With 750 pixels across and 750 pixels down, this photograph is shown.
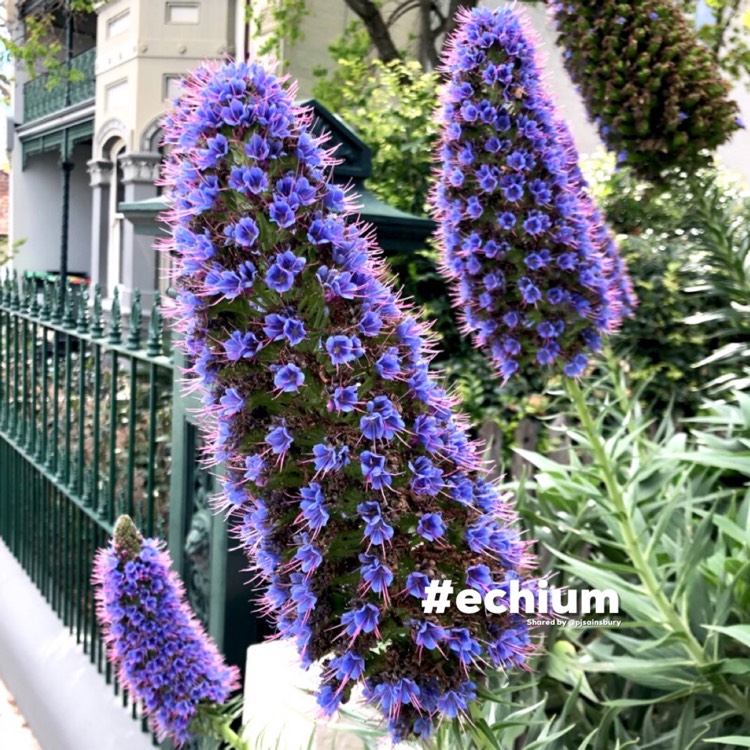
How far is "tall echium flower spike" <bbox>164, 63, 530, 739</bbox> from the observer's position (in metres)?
1.05

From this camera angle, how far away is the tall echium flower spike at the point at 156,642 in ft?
5.66

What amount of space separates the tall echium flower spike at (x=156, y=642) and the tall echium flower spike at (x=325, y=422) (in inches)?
27.2

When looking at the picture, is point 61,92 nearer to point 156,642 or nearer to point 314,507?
point 156,642

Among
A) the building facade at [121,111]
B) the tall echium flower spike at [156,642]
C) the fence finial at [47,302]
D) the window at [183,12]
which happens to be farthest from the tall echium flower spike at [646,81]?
the window at [183,12]

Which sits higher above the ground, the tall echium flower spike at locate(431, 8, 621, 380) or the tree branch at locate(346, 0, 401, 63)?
the tree branch at locate(346, 0, 401, 63)

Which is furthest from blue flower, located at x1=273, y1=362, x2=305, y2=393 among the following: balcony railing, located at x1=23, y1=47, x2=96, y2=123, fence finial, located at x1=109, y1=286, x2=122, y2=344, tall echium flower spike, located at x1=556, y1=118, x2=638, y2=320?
balcony railing, located at x1=23, y1=47, x2=96, y2=123

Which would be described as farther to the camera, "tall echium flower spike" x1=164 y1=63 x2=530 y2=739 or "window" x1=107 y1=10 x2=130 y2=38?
"window" x1=107 y1=10 x2=130 y2=38

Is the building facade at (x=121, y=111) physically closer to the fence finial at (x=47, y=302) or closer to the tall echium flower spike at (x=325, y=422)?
the fence finial at (x=47, y=302)

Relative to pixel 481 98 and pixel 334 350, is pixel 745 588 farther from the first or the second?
pixel 334 350

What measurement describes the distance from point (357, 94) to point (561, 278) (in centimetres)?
599

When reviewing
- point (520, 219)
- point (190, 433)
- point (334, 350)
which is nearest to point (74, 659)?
point (190, 433)

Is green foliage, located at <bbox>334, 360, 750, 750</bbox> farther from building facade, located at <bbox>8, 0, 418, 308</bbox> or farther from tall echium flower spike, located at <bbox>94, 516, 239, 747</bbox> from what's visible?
building facade, located at <bbox>8, 0, 418, 308</bbox>

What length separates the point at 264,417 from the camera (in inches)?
43.5

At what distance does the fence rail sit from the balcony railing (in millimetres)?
11572
